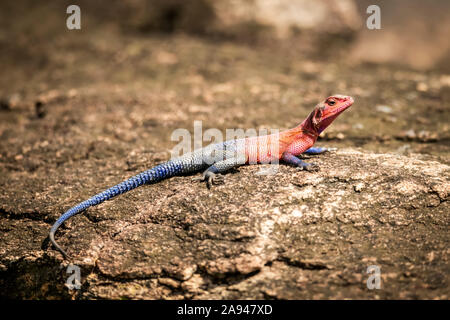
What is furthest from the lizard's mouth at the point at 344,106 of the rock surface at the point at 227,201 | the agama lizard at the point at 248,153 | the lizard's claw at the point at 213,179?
the lizard's claw at the point at 213,179

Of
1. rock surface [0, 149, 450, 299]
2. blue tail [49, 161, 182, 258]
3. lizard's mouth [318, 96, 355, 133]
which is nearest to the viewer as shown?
rock surface [0, 149, 450, 299]

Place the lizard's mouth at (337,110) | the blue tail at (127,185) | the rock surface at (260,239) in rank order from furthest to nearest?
the lizard's mouth at (337,110), the blue tail at (127,185), the rock surface at (260,239)

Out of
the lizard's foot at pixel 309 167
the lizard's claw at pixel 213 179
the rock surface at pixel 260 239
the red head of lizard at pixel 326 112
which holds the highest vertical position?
the red head of lizard at pixel 326 112

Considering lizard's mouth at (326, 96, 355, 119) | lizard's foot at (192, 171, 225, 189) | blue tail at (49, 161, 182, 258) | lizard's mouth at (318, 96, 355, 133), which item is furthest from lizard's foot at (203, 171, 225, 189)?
lizard's mouth at (326, 96, 355, 119)

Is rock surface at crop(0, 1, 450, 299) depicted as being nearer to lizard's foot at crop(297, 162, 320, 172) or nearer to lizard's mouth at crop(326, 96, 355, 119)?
lizard's foot at crop(297, 162, 320, 172)

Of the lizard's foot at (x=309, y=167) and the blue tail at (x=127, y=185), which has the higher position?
the lizard's foot at (x=309, y=167)

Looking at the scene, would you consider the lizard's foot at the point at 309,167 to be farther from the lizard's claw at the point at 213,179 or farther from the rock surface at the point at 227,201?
the lizard's claw at the point at 213,179

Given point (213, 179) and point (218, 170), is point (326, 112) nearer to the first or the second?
point (218, 170)
